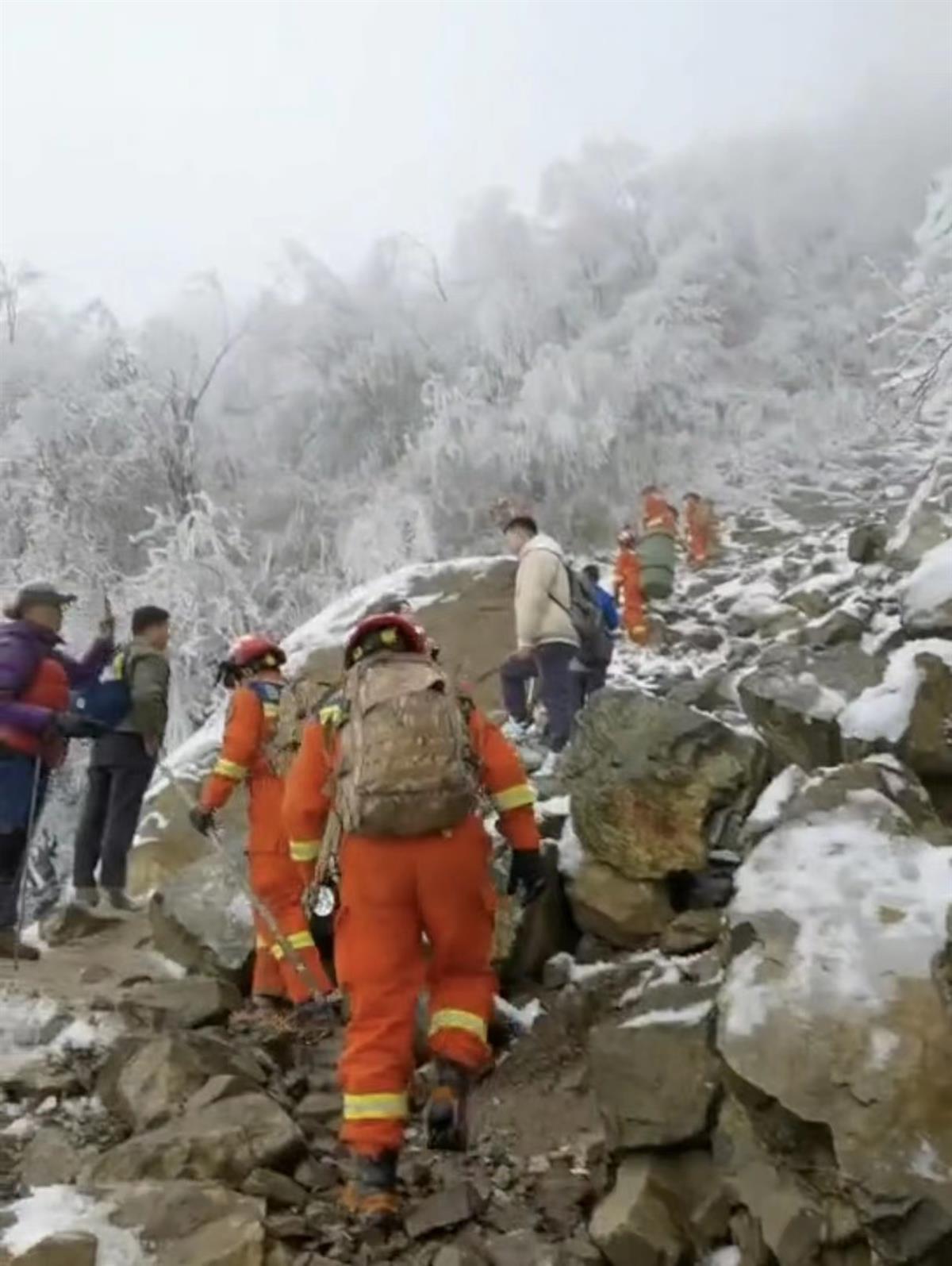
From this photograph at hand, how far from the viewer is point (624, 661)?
12.4 metres

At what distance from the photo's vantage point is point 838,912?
3508 mm

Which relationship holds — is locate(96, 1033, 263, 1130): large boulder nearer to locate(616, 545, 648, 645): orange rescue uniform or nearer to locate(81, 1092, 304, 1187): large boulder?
locate(81, 1092, 304, 1187): large boulder

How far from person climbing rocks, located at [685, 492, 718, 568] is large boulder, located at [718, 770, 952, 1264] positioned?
12290 millimetres

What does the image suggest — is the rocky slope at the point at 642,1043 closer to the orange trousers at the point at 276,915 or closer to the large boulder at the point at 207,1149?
the large boulder at the point at 207,1149

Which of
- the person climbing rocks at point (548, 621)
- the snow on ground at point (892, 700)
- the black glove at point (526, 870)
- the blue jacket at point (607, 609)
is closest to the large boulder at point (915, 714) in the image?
the snow on ground at point (892, 700)

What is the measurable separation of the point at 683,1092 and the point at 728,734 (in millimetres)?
2084

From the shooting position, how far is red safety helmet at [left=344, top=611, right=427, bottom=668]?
402cm

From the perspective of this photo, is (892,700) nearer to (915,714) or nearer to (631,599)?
(915,714)

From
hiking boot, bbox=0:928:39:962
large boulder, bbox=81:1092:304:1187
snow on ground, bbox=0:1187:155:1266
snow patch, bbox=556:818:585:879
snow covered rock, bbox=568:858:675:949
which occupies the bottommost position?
hiking boot, bbox=0:928:39:962

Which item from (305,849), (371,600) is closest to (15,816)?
(305,849)

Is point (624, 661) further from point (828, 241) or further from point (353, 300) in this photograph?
point (828, 241)

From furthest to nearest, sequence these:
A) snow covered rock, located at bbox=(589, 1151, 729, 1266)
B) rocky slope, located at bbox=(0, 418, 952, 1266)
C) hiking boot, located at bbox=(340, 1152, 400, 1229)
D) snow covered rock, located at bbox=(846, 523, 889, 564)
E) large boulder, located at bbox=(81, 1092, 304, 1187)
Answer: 1. snow covered rock, located at bbox=(846, 523, 889, 564)
2. large boulder, located at bbox=(81, 1092, 304, 1187)
3. hiking boot, located at bbox=(340, 1152, 400, 1229)
4. snow covered rock, located at bbox=(589, 1151, 729, 1266)
5. rocky slope, located at bbox=(0, 418, 952, 1266)

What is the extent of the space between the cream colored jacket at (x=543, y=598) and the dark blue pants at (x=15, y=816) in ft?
9.57

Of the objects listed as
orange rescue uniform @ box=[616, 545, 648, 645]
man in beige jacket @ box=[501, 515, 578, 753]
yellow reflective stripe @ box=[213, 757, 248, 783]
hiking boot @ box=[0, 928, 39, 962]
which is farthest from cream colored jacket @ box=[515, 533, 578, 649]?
orange rescue uniform @ box=[616, 545, 648, 645]
